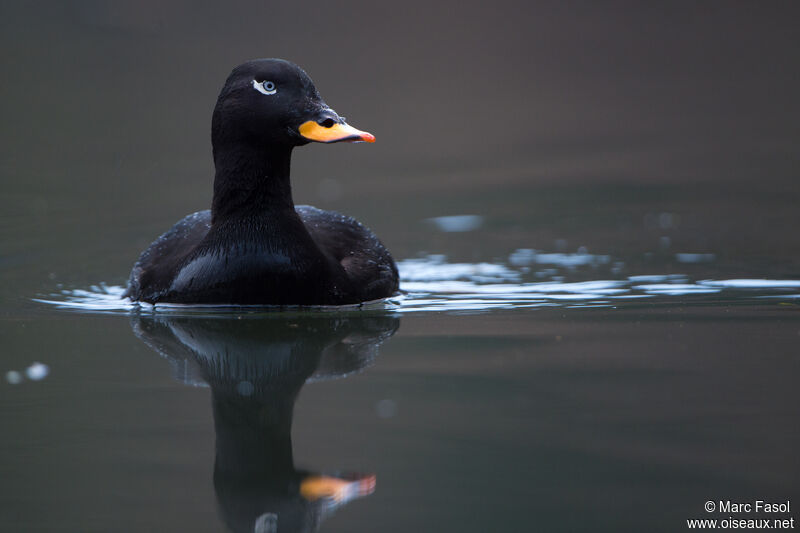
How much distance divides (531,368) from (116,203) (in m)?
5.91

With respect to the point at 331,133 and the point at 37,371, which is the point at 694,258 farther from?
the point at 37,371

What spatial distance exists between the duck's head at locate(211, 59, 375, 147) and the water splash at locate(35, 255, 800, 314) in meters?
0.90

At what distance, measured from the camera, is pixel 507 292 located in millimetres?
7086

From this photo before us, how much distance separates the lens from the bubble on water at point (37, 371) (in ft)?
16.6

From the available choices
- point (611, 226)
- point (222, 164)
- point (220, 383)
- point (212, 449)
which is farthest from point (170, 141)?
point (212, 449)

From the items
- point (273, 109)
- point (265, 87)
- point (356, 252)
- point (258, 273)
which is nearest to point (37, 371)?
point (258, 273)

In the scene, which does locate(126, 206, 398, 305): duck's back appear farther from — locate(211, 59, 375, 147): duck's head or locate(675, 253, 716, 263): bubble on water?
locate(675, 253, 716, 263): bubble on water

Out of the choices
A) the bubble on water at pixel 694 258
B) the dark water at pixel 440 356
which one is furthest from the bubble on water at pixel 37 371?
the bubble on water at pixel 694 258

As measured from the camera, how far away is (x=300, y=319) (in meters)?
6.11

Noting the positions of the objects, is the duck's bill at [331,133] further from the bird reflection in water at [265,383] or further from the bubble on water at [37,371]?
the bubble on water at [37,371]

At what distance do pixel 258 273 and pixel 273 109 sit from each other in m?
0.84

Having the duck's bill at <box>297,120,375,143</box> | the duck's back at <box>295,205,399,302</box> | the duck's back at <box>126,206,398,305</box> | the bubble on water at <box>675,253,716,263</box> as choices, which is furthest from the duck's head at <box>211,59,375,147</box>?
the bubble on water at <box>675,253,716,263</box>

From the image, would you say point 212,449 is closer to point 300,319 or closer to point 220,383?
point 220,383

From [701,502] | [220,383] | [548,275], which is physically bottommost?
[701,502]
